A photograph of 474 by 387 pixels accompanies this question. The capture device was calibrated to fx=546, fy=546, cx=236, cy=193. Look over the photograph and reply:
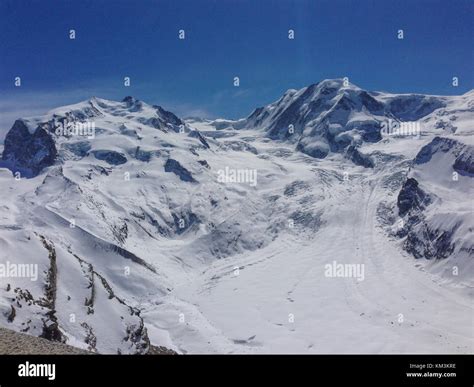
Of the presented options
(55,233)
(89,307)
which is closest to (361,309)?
(89,307)

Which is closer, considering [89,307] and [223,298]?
[89,307]
